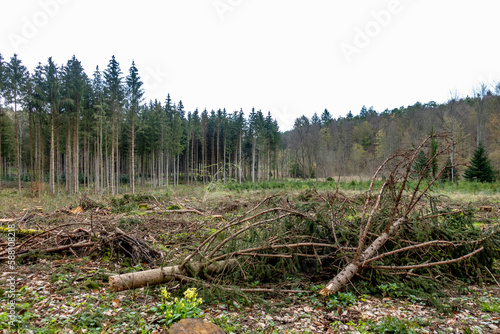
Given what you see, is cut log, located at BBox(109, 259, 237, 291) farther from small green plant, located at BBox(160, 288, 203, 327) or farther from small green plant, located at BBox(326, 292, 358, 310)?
small green plant, located at BBox(326, 292, 358, 310)

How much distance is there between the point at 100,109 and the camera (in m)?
24.8

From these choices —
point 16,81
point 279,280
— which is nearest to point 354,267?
point 279,280

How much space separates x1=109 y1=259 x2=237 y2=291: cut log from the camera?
340 cm

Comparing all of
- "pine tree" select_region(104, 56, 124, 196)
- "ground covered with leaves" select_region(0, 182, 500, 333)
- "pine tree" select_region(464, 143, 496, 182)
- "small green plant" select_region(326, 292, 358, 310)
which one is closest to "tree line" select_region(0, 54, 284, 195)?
"pine tree" select_region(104, 56, 124, 196)

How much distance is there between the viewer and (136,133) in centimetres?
3428

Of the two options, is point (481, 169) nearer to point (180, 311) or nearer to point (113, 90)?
point (180, 311)

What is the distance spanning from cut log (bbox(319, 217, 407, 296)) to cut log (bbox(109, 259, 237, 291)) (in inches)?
54.2

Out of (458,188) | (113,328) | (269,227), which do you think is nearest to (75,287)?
(113,328)

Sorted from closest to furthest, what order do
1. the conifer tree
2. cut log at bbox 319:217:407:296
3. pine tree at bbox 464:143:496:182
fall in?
cut log at bbox 319:217:407:296 < the conifer tree < pine tree at bbox 464:143:496:182

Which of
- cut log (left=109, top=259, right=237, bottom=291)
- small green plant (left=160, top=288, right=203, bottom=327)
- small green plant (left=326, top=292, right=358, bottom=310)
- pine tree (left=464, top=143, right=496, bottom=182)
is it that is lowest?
small green plant (left=326, top=292, right=358, bottom=310)

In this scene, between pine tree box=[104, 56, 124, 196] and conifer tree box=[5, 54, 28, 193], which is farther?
A: pine tree box=[104, 56, 124, 196]

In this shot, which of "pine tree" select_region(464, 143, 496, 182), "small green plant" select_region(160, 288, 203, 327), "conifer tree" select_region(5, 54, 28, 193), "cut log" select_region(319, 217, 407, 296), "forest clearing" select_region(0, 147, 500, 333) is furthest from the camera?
"pine tree" select_region(464, 143, 496, 182)

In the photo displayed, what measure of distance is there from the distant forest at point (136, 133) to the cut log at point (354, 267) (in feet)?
5.60

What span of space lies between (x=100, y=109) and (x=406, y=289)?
27.7 m
